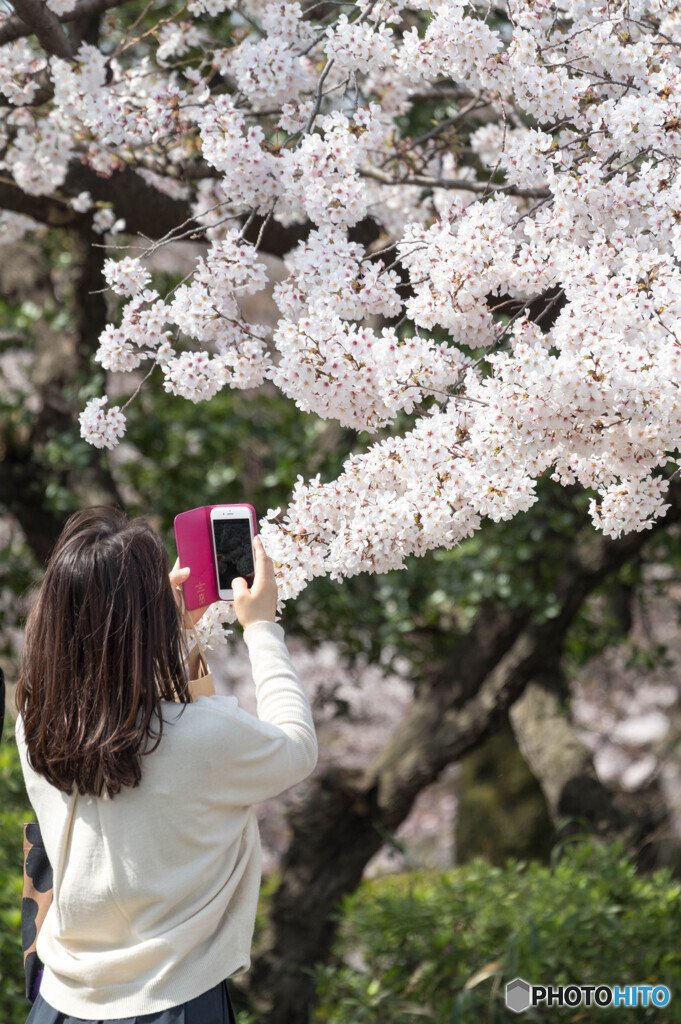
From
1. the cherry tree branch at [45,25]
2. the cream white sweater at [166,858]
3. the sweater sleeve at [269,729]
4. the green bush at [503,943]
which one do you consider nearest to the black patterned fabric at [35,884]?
the cream white sweater at [166,858]

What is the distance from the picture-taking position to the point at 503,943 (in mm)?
2842

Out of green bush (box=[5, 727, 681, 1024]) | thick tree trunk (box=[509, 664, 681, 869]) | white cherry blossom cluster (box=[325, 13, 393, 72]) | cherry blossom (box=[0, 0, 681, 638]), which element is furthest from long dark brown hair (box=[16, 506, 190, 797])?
thick tree trunk (box=[509, 664, 681, 869])

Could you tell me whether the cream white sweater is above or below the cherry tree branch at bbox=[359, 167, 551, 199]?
below

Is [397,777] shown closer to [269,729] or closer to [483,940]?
[483,940]

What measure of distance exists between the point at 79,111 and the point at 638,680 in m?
5.62

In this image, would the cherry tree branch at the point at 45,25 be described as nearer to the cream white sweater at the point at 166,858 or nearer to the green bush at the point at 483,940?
the cream white sweater at the point at 166,858

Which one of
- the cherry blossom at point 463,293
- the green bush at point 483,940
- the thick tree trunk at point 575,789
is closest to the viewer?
the cherry blossom at point 463,293

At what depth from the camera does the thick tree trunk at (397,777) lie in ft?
11.2

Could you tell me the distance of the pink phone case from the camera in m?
1.52

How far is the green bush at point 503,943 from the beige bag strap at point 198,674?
1.50 metres

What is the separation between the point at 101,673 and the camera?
126cm

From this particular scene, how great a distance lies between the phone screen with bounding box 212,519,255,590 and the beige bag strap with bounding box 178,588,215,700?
0.24ft

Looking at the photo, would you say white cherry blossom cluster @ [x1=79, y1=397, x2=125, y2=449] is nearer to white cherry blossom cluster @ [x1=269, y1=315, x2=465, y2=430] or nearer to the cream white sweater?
white cherry blossom cluster @ [x1=269, y1=315, x2=465, y2=430]

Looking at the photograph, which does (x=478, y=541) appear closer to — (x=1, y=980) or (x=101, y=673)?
(x=1, y=980)
